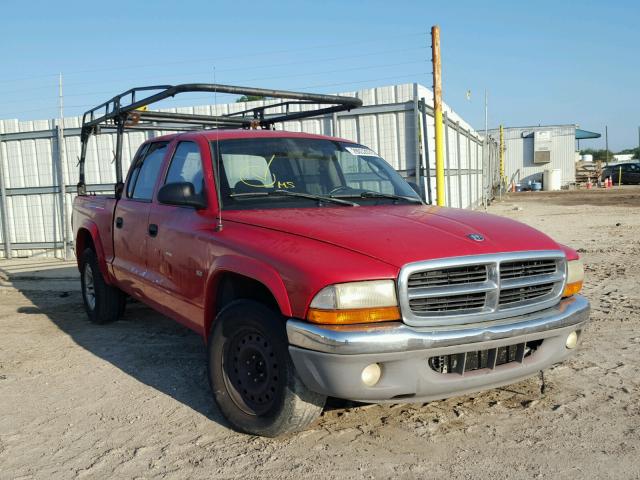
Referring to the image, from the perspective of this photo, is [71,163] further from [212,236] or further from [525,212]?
[525,212]

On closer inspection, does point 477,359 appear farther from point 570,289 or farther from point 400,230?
point 570,289

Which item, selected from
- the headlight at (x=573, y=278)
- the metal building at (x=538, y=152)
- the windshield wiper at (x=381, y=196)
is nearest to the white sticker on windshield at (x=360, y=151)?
the windshield wiper at (x=381, y=196)

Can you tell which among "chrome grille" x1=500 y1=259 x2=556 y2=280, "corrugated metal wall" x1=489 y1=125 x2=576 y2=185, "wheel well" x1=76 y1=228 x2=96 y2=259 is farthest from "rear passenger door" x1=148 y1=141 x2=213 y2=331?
"corrugated metal wall" x1=489 y1=125 x2=576 y2=185

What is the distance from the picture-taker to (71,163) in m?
12.9

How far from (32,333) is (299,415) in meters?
4.16

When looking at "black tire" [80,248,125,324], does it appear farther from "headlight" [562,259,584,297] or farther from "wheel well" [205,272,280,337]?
"headlight" [562,259,584,297]

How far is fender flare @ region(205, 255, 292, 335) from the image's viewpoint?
316 centimetres

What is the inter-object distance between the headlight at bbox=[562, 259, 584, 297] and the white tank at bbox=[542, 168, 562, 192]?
127 ft

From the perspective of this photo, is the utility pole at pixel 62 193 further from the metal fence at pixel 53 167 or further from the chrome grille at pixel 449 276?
the chrome grille at pixel 449 276

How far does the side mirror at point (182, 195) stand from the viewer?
4074mm

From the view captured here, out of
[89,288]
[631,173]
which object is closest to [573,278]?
[89,288]

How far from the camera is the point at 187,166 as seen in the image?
4.65m

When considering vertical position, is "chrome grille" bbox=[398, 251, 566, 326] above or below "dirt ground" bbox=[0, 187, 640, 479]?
above

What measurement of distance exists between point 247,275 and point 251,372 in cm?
58
